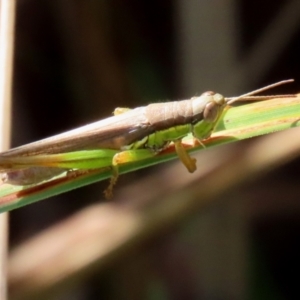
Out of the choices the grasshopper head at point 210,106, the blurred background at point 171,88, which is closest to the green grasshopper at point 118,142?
the grasshopper head at point 210,106

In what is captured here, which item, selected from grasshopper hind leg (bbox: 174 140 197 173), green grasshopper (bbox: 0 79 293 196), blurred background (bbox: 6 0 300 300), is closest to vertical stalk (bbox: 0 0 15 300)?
green grasshopper (bbox: 0 79 293 196)

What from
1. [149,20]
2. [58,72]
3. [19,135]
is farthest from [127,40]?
[19,135]

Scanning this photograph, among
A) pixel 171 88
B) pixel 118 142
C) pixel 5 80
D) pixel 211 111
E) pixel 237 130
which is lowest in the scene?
pixel 237 130

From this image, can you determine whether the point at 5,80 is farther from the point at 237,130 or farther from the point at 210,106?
the point at 237,130

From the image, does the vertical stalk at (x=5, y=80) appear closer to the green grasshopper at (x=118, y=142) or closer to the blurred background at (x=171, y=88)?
the green grasshopper at (x=118, y=142)

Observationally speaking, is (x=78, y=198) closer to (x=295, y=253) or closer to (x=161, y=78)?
(x=161, y=78)

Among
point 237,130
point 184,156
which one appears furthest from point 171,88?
point 237,130

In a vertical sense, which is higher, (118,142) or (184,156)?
(118,142)

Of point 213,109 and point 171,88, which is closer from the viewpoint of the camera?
point 213,109
